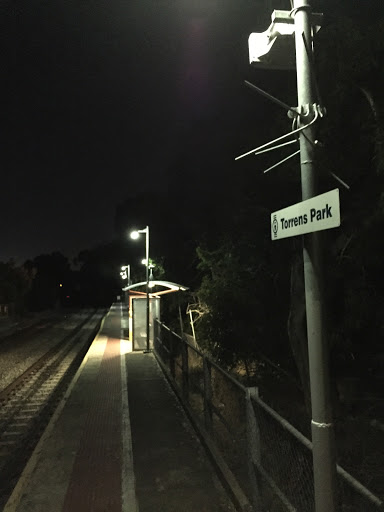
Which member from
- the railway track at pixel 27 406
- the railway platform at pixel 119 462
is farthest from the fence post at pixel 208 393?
the railway track at pixel 27 406

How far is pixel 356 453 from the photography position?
31.6ft

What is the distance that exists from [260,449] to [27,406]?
27.9 feet

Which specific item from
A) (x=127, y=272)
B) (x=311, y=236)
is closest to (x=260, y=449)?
(x=311, y=236)

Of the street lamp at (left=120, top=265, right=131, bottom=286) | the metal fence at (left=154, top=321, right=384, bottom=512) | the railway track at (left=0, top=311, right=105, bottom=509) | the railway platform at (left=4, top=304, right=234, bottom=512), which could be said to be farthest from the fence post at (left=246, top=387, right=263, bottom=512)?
the street lamp at (left=120, top=265, right=131, bottom=286)

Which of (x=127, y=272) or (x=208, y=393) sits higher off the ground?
(x=127, y=272)

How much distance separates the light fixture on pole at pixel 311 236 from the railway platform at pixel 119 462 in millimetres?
2175

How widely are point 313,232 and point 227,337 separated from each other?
42.9 feet

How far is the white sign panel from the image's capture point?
9.68 feet

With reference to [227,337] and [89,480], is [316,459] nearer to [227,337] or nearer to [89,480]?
[89,480]

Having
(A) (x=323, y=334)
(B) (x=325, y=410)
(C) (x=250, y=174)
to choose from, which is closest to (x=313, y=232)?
(A) (x=323, y=334)

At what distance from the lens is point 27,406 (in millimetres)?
11195

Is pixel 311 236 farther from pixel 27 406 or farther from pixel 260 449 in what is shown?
pixel 27 406

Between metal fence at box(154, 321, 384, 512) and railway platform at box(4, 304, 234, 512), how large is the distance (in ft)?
1.66

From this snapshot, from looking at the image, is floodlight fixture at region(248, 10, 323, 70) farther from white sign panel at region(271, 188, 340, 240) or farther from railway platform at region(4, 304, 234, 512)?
railway platform at region(4, 304, 234, 512)
